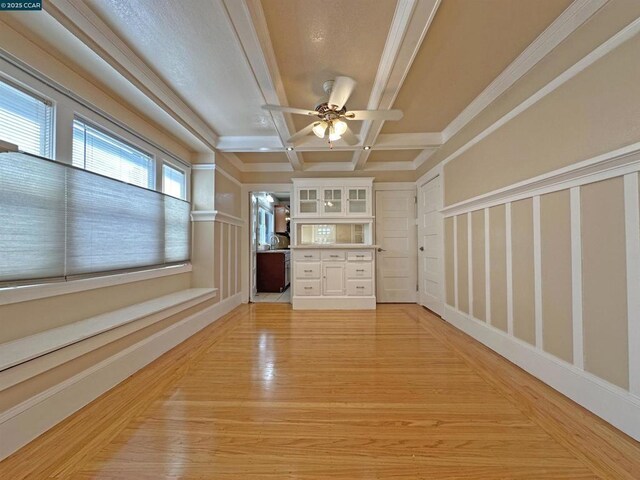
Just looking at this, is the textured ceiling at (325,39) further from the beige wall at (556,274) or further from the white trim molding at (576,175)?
the beige wall at (556,274)

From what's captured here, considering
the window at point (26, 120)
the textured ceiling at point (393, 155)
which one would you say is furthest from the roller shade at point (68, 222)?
the textured ceiling at point (393, 155)

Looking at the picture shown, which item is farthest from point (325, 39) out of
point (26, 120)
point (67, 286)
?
point (67, 286)

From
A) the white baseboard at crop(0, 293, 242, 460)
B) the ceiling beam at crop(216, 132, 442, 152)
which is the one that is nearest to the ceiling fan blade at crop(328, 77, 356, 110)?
the ceiling beam at crop(216, 132, 442, 152)

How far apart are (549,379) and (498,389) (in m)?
0.37

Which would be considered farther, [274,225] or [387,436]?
[274,225]

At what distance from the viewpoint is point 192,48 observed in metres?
1.86

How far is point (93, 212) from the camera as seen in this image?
6.29ft

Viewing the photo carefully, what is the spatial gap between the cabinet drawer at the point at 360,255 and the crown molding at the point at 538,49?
2204 mm

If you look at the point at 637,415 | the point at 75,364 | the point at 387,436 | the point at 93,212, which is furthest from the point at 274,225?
the point at 637,415

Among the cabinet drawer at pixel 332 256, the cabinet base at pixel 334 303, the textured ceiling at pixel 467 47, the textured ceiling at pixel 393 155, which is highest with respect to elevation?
the textured ceiling at pixel 393 155

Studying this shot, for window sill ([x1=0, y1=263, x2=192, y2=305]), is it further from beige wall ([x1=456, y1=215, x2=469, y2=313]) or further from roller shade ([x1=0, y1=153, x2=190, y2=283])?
beige wall ([x1=456, y1=215, x2=469, y2=313])

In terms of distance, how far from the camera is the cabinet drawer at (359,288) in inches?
161

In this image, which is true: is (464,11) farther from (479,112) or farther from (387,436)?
(387,436)

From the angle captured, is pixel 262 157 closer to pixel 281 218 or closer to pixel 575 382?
pixel 281 218
